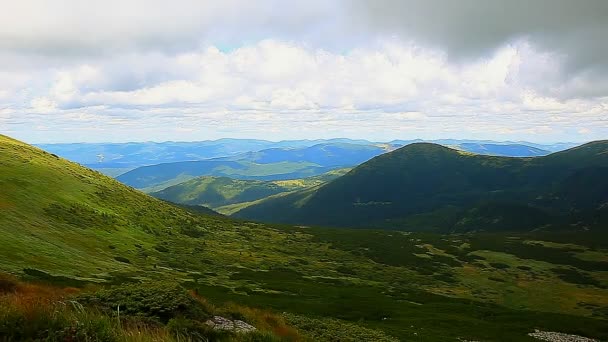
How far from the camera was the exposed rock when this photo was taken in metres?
65.1

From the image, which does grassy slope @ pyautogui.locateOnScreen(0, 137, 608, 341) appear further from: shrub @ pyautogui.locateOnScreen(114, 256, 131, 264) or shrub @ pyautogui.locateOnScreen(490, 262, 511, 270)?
shrub @ pyautogui.locateOnScreen(490, 262, 511, 270)

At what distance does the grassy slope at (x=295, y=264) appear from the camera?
64.6m

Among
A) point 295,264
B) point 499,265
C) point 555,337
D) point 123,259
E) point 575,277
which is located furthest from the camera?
point 499,265

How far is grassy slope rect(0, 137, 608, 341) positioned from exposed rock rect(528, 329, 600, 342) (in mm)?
3201

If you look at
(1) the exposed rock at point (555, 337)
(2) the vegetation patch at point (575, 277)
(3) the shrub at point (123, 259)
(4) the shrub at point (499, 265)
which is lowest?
(2) the vegetation patch at point (575, 277)

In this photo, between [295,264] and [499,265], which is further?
[499,265]

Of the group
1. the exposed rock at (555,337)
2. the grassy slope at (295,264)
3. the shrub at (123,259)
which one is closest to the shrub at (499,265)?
the grassy slope at (295,264)

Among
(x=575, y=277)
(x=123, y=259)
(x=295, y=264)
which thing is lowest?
(x=575, y=277)

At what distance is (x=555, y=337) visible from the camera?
6719cm

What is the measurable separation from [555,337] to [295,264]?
74816mm

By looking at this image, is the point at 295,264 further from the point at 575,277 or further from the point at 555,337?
the point at 575,277

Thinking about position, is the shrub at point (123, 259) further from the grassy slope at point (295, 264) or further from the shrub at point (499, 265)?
the shrub at point (499, 265)

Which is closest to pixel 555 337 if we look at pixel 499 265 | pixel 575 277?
pixel 575 277

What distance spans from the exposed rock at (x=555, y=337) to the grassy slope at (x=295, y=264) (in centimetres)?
320
